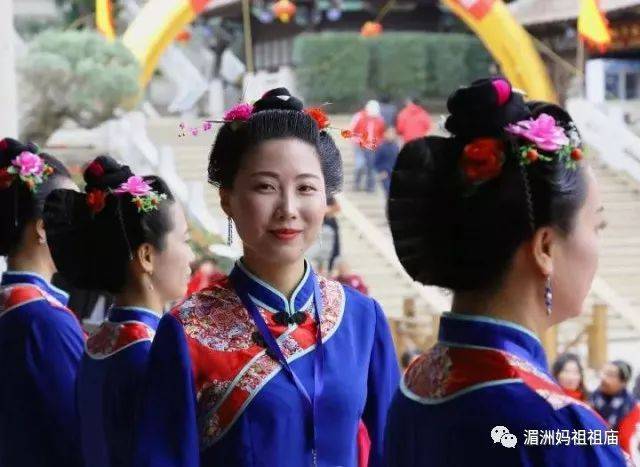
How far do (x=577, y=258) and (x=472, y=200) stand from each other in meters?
0.13

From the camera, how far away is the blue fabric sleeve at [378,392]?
6.61 ft

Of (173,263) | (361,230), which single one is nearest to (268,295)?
(173,263)

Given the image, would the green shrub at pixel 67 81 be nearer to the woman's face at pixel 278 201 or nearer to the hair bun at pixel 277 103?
the hair bun at pixel 277 103

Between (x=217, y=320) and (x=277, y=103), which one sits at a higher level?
(x=277, y=103)

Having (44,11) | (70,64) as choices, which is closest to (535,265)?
(70,64)

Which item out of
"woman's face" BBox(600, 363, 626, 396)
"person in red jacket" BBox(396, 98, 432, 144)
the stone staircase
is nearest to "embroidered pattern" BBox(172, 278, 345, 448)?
"woman's face" BBox(600, 363, 626, 396)

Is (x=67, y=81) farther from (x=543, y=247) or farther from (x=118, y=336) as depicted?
(x=543, y=247)

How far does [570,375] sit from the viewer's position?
495 cm

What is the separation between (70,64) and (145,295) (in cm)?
643

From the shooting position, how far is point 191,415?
6.07 feet

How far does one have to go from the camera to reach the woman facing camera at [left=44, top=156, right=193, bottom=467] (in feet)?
7.63

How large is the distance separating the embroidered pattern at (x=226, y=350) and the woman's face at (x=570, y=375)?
3.08 meters

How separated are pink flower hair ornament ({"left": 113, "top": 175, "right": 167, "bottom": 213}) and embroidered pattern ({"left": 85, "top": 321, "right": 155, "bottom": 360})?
0.23 meters

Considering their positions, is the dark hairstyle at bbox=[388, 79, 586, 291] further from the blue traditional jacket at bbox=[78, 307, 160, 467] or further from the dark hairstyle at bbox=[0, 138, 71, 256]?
the dark hairstyle at bbox=[0, 138, 71, 256]
